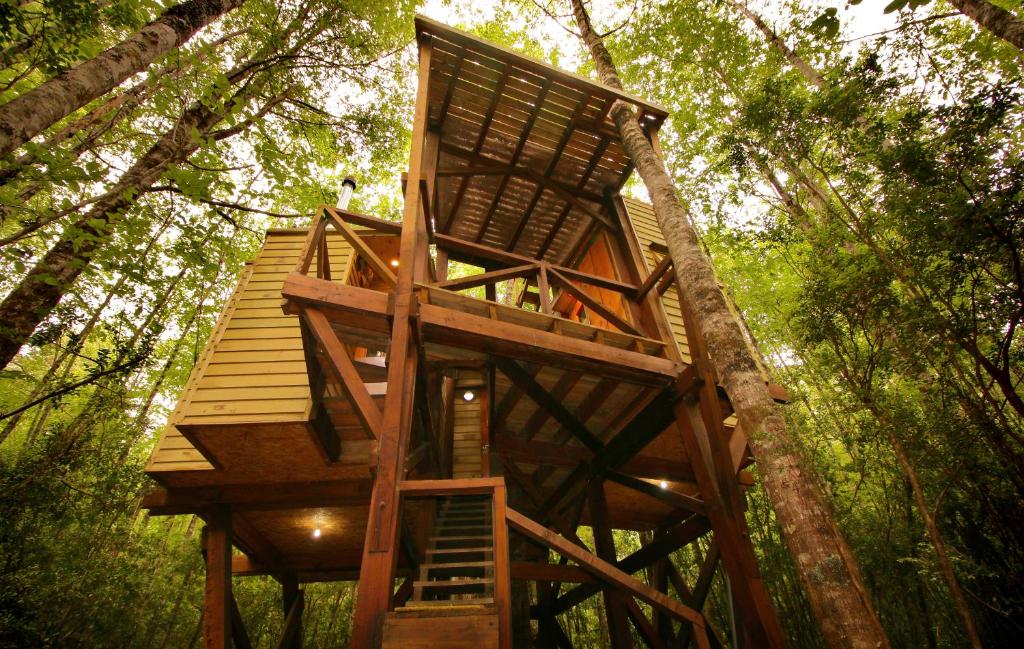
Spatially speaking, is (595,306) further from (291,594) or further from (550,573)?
(291,594)

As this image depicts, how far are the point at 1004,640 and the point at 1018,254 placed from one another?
17.2 ft

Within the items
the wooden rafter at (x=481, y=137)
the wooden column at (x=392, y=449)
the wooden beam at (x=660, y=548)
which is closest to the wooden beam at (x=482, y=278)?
the wooden column at (x=392, y=449)

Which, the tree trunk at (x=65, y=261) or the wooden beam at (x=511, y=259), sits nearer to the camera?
the tree trunk at (x=65, y=261)

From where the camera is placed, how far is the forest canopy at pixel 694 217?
5121mm

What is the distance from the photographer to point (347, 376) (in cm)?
356

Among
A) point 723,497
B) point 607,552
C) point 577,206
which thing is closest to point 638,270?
point 577,206

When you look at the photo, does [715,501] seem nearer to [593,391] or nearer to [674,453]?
[593,391]

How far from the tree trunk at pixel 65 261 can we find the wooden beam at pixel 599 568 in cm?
534

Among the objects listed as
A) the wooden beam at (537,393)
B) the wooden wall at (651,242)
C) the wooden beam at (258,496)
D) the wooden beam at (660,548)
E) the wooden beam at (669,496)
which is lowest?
the wooden beam at (660,548)

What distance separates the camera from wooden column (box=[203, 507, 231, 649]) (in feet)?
15.3

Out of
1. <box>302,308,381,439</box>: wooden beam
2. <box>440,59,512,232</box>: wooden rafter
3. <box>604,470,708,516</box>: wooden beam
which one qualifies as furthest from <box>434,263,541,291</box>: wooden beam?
<box>604,470,708,516</box>: wooden beam

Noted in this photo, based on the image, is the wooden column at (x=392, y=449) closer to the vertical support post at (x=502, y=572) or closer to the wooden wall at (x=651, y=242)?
the vertical support post at (x=502, y=572)

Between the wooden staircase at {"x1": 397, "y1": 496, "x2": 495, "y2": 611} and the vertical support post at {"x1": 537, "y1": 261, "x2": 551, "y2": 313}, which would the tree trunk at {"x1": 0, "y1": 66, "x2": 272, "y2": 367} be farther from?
the wooden staircase at {"x1": 397, "y1": 496, "x2": 495, "y2": 611}

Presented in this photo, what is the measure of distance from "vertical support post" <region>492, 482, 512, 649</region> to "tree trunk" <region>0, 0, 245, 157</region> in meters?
4.57
